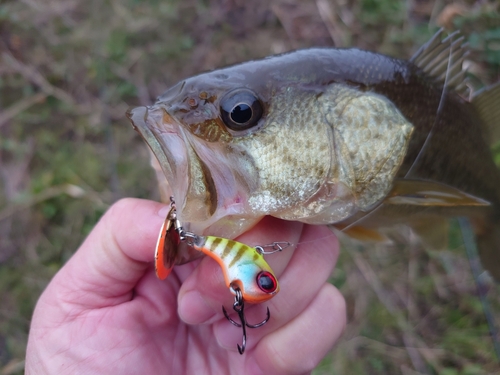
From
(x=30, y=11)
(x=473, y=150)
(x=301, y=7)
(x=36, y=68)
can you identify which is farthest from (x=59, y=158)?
(x=473, y=150)

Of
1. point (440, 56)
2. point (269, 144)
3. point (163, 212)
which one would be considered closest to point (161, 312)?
point (163, 212)

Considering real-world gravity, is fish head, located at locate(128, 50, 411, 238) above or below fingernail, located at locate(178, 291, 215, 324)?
above

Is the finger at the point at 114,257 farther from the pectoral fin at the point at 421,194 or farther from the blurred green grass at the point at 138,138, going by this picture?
the blurred green grass at the point at 138,138

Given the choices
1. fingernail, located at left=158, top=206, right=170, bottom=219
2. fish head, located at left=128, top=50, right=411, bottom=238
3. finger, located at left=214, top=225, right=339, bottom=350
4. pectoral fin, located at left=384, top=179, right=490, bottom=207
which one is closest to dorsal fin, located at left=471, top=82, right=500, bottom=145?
pectoral fin, located at left=384, top=179, right=490, bottom=207

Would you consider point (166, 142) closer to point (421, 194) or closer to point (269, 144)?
point (269, 144)

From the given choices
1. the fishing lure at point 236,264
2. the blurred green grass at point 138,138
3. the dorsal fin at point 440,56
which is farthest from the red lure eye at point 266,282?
the blurred green grass at point 138,138

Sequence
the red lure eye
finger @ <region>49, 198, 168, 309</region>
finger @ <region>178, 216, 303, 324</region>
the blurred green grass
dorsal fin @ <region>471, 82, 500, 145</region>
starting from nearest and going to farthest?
the red lure eye < finger @ <region>178, 216, 303, 324</region> < finger @ <region>49, 198, 168, 309</region> < dorsal fin @ <region>471, 82, 500, 145</region> < the blurred green grass

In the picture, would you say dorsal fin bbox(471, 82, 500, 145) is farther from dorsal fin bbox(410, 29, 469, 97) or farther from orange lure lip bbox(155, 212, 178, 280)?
orange lure lip bbox(155, 212, 178, 280)

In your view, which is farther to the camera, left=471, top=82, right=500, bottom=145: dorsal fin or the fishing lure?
left=471, top=82, right=500, bottom=145: dorsal fin
